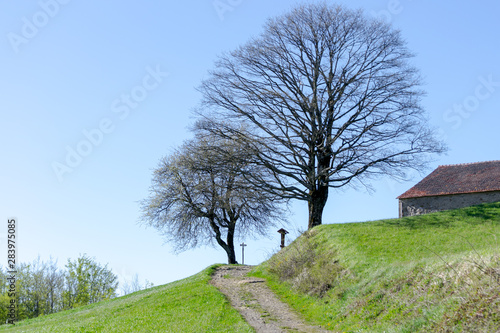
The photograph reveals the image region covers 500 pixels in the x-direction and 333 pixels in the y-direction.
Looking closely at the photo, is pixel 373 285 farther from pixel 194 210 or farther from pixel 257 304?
pixel 194 210

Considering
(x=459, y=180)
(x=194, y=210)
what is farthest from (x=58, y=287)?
(x=459, y=180)

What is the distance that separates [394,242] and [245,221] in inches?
636

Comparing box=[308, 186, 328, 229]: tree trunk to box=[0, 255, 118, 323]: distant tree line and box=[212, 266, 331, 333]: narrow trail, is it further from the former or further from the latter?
box=[0, 255, 118, 323]: distant tree line

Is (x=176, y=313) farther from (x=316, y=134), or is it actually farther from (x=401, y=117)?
(x=401, y=117)

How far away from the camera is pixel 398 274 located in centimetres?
1387

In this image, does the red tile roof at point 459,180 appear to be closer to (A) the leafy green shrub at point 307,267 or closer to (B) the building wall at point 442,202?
(B) the building wall at point 442,202

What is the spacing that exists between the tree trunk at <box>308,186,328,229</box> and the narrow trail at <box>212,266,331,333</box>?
4428 millimetres

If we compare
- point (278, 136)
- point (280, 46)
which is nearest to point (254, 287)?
point (278, 136)

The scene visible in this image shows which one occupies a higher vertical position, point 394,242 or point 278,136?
point 278,136

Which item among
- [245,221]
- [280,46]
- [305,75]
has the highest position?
[280,46]

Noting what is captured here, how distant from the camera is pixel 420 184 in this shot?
1334 inches

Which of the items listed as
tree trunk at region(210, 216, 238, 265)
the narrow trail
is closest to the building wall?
tree trunk at region(210, 216, 238, 265)

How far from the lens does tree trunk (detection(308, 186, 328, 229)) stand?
25.7 metres

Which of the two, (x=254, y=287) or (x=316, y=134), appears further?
(x=316, y=134)
